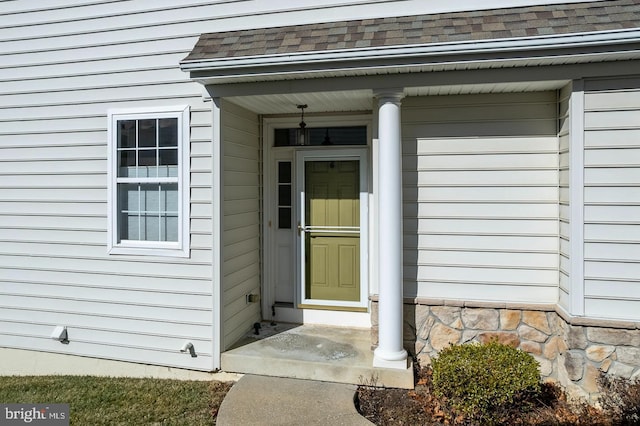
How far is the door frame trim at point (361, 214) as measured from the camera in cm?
533

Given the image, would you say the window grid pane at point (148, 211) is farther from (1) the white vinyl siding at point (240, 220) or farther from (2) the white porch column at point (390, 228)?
(2) the white porch column at point (390, 228)

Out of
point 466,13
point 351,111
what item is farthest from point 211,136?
point 466,13

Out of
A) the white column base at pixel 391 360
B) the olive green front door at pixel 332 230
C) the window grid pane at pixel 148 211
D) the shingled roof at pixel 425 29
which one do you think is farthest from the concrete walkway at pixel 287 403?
the shingled roof at pixel 425 29

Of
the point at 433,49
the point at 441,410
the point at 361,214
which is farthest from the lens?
the point at 361,214

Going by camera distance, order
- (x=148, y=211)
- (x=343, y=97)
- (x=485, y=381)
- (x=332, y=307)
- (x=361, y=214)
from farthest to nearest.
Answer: (x=332, y=307), (x=361, y=214), (x=148, y=211), (x=343, y=97), (x=485, y=381)

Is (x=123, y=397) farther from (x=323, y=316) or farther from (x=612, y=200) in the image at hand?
(x=612, y=200)

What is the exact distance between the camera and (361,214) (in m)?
5.36

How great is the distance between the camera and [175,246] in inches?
186

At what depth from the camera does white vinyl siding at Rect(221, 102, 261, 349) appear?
15.5ft

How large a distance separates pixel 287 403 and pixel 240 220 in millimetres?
2112

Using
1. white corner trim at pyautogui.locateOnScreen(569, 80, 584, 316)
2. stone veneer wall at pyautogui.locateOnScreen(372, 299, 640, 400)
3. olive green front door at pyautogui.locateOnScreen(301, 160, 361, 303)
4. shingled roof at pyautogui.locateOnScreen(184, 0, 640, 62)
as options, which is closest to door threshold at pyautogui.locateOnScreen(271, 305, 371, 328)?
olive green front door at pyautogui.locateOnScreen(301, 160, 361, 303)

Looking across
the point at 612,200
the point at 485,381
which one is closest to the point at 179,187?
the point at 485,381

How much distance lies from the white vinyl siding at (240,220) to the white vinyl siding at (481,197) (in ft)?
6.20

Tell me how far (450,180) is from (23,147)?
5004 millimetres
